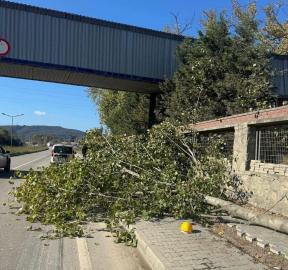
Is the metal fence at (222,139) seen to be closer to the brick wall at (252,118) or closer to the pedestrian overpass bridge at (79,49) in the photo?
the brick wall at (252,118)

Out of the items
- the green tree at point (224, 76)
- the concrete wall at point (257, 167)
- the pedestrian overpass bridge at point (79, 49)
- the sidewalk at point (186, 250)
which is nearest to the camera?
the sidewalk at point (186, 250)

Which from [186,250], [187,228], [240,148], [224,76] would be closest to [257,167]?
[240,148]

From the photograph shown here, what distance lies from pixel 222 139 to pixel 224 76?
5.09 m

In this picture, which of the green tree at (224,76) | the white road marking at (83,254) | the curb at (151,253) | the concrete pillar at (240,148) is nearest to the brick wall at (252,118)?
the concrete pillar at (240,148)

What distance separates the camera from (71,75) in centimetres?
1681

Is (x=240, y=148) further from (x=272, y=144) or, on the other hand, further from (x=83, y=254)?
(x=83, y=254)

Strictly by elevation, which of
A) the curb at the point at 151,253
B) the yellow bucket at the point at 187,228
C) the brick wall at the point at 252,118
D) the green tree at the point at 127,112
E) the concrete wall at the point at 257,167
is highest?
the green tree at the point at 127,112

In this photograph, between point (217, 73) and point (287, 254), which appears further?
point (217, 73)

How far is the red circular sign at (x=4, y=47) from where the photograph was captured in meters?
14.7

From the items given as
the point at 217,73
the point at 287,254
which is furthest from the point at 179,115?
the point at 287,254

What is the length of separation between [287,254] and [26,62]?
14.0 meters

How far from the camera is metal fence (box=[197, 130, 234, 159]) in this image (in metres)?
8.66

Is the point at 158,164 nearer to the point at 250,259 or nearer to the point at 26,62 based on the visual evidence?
the point at 250,259

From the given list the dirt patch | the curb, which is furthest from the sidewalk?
the dirt patch
